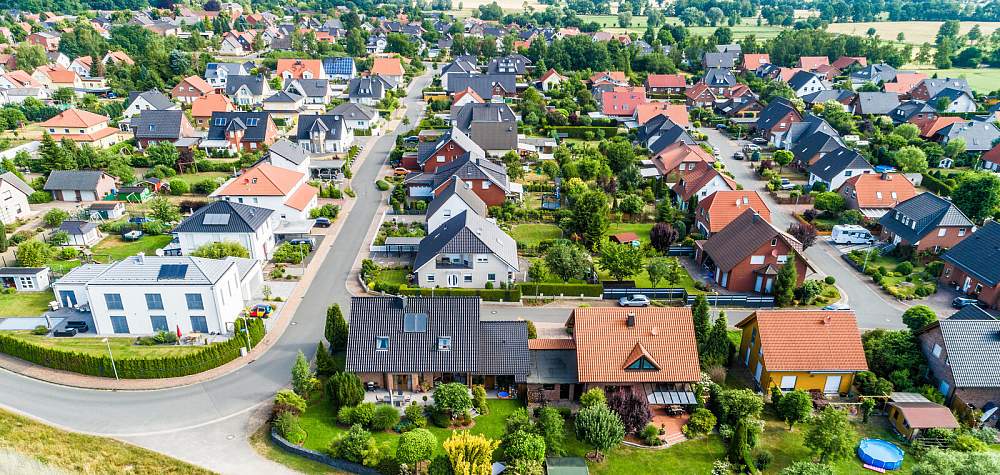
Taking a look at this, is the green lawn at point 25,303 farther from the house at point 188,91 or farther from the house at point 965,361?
the house at point 188,91

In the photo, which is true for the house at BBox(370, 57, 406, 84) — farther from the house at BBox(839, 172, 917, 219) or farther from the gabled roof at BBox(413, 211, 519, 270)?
the house at BBox(839, 172, 917, 219)

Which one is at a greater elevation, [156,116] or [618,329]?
[156,116]

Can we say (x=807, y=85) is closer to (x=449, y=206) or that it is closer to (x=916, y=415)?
(x=449, y=206)

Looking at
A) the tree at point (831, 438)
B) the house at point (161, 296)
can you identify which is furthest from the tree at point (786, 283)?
the house at point (161, 296)

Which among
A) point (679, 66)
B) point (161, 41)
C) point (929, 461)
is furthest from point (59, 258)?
point (679, 66)

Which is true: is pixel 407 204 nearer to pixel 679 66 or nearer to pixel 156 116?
pixel 156 116
